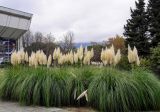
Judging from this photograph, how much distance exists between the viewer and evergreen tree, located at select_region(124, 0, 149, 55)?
30428 millimetres

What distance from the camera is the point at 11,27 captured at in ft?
148

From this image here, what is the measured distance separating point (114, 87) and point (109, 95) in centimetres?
26

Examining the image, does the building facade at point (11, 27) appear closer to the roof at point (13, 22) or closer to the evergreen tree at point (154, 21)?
the roof at point (13, 22)

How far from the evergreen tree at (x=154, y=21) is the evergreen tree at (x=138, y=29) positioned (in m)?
0.56

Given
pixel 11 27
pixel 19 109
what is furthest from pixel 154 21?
pixel 19 109

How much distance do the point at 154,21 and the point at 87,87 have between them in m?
24.0

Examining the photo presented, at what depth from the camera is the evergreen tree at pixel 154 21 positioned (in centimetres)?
3003

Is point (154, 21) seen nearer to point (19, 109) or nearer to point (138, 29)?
point (138, 29)

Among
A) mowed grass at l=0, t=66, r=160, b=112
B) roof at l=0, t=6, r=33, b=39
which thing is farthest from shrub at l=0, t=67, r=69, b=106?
roof at l=0, t=6, r=33, b=39

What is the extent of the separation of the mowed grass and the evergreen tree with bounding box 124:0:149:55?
75.0 feet

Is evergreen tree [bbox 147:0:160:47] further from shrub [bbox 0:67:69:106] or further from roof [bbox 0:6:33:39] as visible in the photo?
shrub [bbox 0:67:69:106]

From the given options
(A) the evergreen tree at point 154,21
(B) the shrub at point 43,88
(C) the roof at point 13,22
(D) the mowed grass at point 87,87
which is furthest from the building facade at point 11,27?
(B) the shrub at point 43,88

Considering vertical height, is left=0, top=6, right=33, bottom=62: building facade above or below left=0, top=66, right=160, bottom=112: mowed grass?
above

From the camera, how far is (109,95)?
6.94m
